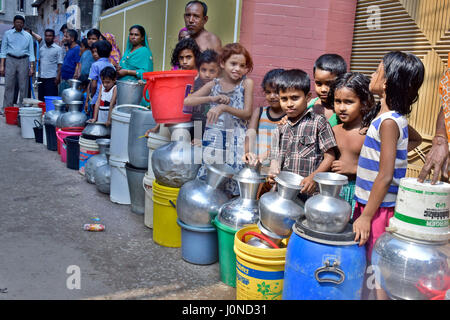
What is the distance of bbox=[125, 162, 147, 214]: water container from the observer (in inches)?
→ 178

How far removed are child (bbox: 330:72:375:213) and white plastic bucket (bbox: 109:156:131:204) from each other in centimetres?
276

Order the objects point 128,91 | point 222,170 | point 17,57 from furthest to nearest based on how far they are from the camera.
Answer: point 17,57, point 128,91, point 222,170

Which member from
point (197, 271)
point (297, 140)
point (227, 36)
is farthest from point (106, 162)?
point (297, 140)

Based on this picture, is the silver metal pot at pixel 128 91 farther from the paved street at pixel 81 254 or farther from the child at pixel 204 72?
the child at pixel 204 72

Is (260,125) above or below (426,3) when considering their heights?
below

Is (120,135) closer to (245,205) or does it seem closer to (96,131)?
(96,131)

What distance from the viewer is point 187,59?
4266mm

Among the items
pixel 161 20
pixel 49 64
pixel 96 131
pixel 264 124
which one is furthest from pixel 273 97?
pixel 49 64

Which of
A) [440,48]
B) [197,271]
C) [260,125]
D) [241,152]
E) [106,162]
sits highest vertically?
[440,48]

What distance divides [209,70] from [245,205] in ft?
4.77

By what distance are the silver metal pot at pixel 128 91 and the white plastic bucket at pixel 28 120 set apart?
3.63m
